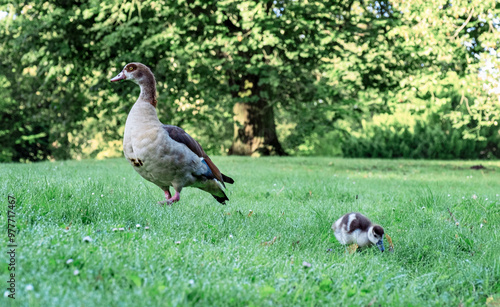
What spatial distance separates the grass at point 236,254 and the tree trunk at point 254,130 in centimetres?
1248

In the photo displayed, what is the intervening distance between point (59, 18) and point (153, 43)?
132 inches

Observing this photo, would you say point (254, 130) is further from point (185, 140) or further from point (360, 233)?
point (360, 233)

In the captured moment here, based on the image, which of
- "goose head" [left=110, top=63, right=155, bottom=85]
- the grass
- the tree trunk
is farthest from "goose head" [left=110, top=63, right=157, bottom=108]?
the tree trunk

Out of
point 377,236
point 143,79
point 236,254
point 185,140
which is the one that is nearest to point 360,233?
point 377,236

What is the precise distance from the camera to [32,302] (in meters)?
2.51

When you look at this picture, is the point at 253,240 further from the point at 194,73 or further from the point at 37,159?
the point at 37,159

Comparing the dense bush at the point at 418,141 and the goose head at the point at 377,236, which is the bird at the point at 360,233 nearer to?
the goose head at the point at 377,236

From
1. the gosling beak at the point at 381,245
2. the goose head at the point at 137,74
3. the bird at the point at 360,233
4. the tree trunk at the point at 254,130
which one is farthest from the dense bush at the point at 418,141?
the gosling beak at the point at 381,245

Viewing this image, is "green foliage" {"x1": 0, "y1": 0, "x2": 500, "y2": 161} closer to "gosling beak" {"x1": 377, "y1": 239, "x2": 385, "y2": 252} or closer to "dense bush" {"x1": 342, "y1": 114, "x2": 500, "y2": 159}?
"dense bush" {"x1": 342, "y1": 114, "x2": 500, "y2": 159}

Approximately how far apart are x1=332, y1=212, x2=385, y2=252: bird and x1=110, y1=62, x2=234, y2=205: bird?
189 cm

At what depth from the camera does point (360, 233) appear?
484cm

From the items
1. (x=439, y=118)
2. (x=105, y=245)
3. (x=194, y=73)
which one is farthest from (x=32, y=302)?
(x=439, y=118)

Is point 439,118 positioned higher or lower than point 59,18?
lower

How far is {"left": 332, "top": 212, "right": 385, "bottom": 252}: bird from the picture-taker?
187 inches
